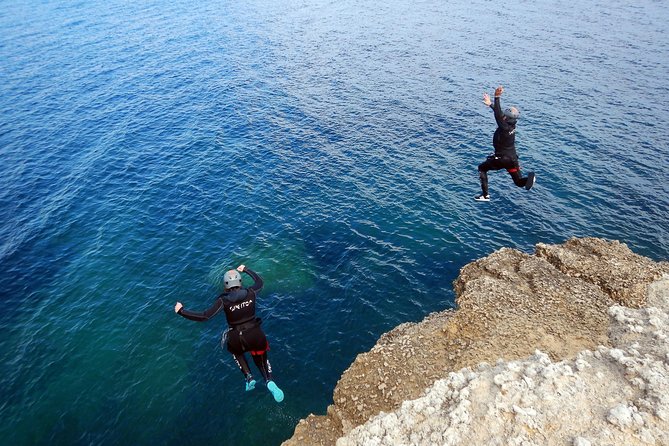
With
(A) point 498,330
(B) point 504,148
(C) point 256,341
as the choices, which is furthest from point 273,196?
(A) point 498,330

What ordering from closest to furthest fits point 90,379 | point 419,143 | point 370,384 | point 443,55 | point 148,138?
point 370,384 < point 90,379 < point 419,143 < point 148,138 < point 443,55

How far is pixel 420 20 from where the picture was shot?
97250mm

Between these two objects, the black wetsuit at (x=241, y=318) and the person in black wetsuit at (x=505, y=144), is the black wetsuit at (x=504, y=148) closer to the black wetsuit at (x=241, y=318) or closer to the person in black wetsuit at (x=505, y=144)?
the person in black wetsuit at (x=505, y=144)

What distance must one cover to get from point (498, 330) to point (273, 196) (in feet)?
85.8

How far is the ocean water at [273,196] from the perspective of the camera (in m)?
25.5

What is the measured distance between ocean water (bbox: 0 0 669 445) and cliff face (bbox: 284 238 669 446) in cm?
318

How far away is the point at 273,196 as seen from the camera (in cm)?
4212

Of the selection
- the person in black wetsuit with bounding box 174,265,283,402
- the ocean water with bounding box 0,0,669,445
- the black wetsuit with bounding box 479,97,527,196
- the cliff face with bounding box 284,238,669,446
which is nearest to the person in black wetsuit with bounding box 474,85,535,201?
the black wetsuit with bounding box 479,97,527,196

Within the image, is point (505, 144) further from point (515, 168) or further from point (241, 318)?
point (241, 318)

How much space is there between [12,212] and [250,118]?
2930 cm

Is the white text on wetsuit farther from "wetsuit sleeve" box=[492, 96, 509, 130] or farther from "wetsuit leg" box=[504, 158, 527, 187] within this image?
"wetsuit leg" box=[504, 158, 527, 187]

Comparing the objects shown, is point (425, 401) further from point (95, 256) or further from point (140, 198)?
point (140, 198)

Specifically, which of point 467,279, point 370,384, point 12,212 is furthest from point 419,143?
point 12,212

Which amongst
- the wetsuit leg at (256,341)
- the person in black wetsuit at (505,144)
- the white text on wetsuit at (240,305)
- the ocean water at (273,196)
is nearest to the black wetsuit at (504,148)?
the person in black wetsuit at (505,144)
